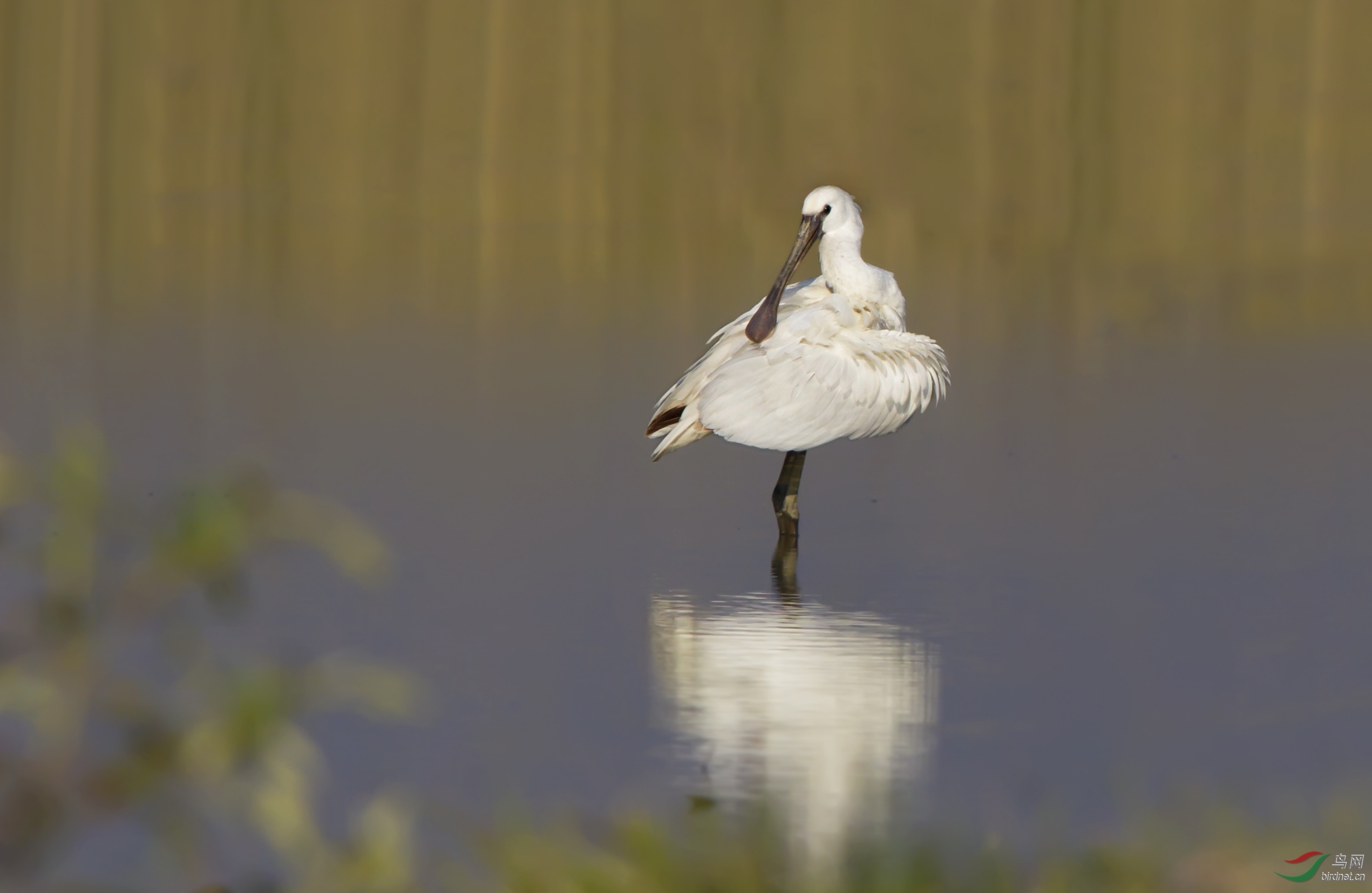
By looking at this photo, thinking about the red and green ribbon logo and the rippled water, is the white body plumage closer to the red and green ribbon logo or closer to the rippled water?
the rippled water

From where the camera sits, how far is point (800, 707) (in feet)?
16.7

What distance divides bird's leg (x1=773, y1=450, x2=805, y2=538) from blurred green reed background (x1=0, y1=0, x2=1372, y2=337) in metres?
A: 6.78

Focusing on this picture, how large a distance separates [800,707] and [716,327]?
328 inches

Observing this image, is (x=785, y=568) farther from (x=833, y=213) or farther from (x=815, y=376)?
(x=833, y=213)

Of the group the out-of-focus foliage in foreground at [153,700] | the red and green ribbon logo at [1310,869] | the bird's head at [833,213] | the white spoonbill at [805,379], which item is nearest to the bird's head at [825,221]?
the bird's head at [833,213]

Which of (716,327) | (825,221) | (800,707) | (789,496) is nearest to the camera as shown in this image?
(800,707)

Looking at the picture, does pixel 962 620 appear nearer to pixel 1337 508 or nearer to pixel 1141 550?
pixel 1141 550

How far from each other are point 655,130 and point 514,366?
384 inches

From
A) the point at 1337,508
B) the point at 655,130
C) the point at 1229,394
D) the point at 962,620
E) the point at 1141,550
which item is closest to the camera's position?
the point at 962,620

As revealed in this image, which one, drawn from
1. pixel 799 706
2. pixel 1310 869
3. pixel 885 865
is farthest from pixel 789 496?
pixel 885 865

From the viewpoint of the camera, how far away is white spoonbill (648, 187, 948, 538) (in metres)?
7.45

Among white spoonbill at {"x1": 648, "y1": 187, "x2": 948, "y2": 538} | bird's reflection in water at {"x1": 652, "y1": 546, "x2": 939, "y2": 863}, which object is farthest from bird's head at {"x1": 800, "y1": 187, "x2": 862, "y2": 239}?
bird's reflection in water at {"x1": 652, "y1": 546, "x2": 939, "y2": 863}

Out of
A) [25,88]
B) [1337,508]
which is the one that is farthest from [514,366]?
[25,88]

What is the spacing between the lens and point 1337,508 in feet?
27.0
